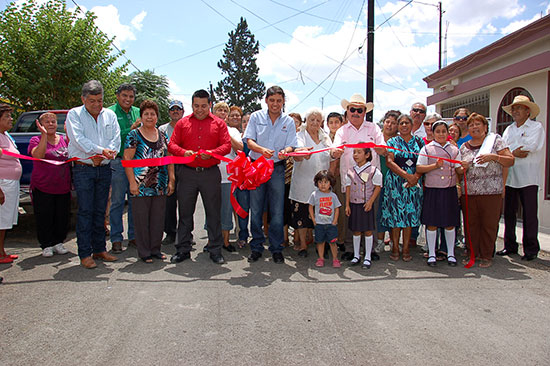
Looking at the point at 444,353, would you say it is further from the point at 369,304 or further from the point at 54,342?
the point at 54,342

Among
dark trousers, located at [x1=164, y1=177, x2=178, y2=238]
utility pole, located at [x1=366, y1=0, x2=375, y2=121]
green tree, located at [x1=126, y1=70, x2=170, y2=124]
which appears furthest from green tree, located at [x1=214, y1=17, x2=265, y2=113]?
dark trousers, located at [x1=164, y1=177, x2=178, y2=238]

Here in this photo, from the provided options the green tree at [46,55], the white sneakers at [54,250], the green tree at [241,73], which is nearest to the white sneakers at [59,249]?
the white sneakers at [54,250]

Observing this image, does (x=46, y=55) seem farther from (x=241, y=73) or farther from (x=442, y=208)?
(x=241, y=73)

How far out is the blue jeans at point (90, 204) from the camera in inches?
192

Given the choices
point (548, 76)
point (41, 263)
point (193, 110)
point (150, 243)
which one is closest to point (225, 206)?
Answer: point (150, 243)

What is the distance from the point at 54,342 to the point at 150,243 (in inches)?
91.4

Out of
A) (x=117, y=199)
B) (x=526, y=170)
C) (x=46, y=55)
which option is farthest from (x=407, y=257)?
(x=46, y=55)

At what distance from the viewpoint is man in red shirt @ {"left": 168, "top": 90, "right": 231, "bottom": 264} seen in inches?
198

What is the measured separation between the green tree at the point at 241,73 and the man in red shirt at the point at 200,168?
4118 cm

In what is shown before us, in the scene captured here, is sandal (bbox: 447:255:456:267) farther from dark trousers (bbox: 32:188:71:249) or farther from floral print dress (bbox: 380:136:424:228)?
dark trousers (bbox: 32:188:71:249)

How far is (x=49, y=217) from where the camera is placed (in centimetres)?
538

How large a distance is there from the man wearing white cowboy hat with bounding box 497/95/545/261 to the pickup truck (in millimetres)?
7671

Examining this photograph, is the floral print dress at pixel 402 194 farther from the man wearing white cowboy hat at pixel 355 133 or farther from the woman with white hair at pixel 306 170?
the woman with white hair at pixel 306 170

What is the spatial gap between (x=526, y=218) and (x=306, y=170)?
3202mm
